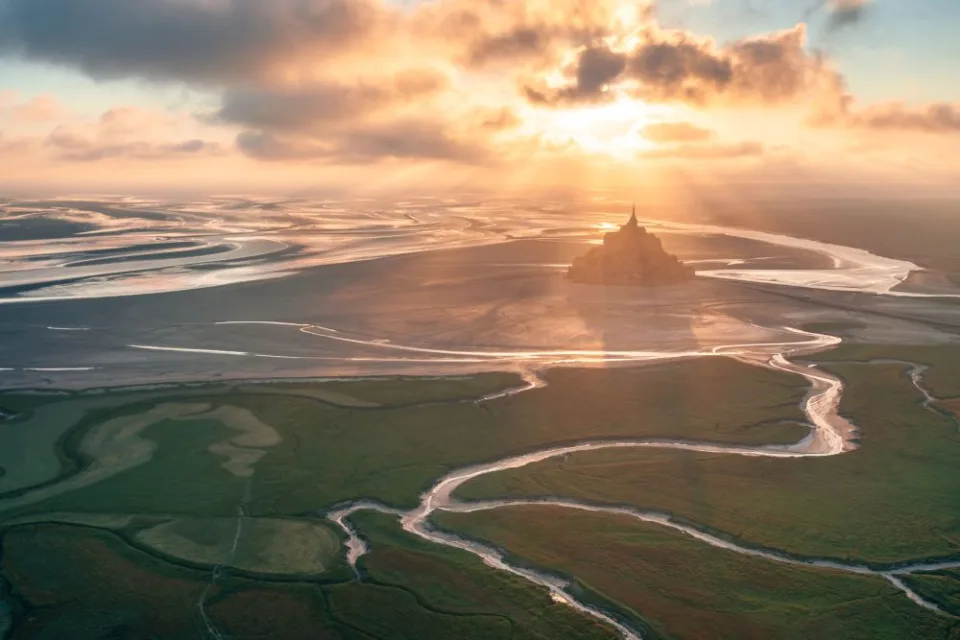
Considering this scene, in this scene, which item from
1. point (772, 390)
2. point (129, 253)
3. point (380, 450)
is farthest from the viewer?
point (129, 253)

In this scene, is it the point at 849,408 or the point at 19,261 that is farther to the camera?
the point at 19,261

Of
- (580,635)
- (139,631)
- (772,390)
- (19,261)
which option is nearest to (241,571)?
(139,631)

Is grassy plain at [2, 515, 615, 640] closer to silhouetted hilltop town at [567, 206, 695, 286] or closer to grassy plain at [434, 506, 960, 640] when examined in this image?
grassy plain at [434, 506, 960, 640]

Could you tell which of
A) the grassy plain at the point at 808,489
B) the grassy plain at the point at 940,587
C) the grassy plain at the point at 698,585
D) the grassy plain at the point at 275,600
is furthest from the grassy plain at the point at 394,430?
the grassy plain at the point at 940,587

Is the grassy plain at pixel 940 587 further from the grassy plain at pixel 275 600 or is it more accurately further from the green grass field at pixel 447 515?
the grassy plain at pixel 275 600

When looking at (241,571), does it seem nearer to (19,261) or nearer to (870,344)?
(870,344)

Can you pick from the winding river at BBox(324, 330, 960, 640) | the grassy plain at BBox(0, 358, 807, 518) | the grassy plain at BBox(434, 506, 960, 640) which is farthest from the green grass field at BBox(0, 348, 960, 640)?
the winding river at BBox(324, 330, 960, 640)

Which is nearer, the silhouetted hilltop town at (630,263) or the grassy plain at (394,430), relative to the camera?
the grassy plain at (394,430)
